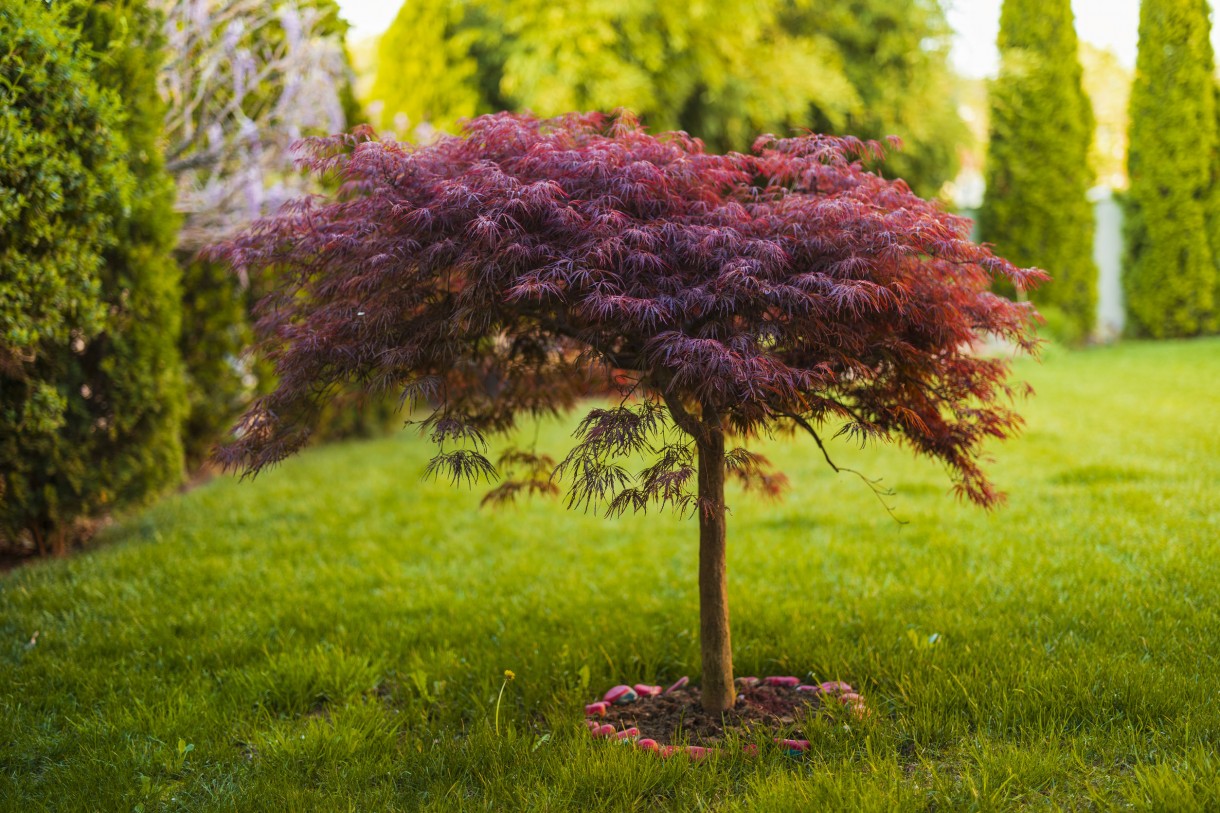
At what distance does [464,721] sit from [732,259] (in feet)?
6.70

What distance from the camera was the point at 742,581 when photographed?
4.47 metres

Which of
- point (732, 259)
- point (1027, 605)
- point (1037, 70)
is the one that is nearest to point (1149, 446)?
point (1027, 605)

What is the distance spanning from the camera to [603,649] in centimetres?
365

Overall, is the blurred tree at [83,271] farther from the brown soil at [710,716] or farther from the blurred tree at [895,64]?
the blurred tree at [895,64]

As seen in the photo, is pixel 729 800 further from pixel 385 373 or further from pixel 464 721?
pixel 385 373

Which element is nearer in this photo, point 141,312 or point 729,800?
point 729,800

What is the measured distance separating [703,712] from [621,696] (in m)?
0.34

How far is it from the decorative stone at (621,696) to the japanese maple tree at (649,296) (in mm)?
323

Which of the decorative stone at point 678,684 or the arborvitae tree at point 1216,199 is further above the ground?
the arborvitae tree at point 1216,199

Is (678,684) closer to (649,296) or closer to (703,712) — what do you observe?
(703,712)

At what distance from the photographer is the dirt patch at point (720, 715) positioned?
2.95 metres

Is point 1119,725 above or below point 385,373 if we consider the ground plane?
below

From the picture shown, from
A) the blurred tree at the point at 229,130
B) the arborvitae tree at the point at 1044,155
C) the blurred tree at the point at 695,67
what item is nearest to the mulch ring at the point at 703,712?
the blurred tree at the point at 229,130

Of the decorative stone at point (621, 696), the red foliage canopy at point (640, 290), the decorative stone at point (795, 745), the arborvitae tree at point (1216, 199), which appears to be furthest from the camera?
the arborvitae tree at point (1216, 199)
